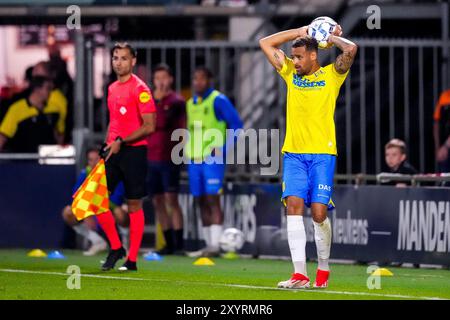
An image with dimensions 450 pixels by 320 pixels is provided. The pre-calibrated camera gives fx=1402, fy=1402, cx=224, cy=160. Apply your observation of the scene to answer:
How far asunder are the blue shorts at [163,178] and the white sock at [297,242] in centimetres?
610

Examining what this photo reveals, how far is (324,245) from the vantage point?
12219 millimetres

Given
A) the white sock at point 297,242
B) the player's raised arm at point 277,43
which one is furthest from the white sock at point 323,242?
the player's raised arm at point 277,43

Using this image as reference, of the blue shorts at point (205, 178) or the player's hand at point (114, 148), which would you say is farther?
the blue shorts at point (205, 178)

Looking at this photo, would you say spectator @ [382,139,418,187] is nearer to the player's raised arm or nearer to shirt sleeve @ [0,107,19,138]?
the player's raised arm

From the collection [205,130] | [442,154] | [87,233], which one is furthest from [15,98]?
[442,154]

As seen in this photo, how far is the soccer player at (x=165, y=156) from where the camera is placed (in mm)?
18141

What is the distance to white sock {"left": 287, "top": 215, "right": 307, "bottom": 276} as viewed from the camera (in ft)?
39.5

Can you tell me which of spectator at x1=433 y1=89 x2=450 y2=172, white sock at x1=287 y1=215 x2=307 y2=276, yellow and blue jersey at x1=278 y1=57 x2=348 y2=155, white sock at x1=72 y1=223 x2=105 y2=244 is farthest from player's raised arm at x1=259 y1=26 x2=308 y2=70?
white sock at x1=72 y1=223 x2=105 y2=244

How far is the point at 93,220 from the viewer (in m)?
18.8

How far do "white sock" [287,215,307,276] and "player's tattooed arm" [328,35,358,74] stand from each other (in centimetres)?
136

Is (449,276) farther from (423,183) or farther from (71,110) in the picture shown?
(71,110)

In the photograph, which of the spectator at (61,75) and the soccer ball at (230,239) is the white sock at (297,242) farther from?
the spectator at (61,75)
